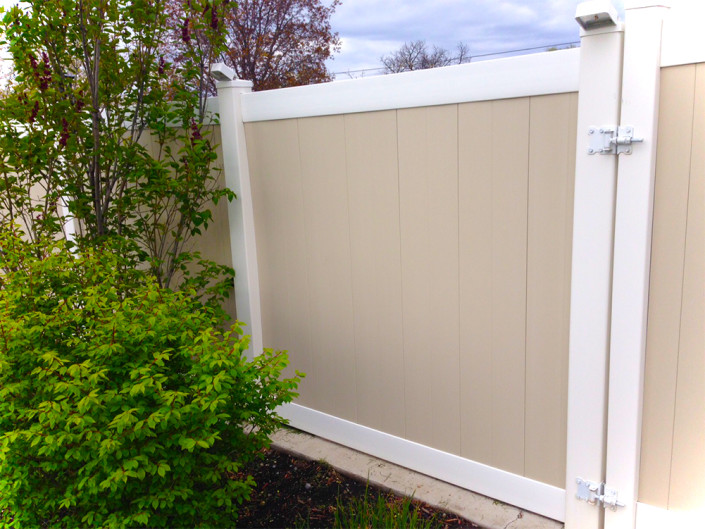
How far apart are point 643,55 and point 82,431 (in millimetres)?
2309

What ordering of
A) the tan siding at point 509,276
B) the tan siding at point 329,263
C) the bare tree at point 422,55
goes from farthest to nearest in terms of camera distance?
the bare tree at point 422,55, the tan siding at point 329,263, the tan siding at point 509,276

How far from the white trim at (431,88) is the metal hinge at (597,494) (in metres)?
1.56

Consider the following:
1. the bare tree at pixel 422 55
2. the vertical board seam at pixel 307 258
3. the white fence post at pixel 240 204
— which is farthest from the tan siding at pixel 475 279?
the bare tree at pixel 422 55

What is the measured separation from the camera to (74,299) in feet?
8.93

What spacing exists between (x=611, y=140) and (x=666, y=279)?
533 millimetres

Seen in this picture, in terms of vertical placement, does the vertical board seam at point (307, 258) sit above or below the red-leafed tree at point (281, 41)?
below

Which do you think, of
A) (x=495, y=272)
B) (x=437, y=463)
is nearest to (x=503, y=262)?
(x=495, y=272)

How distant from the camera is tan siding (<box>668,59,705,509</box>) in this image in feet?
6.55

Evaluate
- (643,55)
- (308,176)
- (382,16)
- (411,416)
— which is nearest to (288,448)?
(411,416)

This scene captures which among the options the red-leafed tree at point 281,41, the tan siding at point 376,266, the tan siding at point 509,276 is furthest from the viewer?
the red-leafed tree at point 281,41

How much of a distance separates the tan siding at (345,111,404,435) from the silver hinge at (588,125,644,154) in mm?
974

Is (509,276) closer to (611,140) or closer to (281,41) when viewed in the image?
(611,140)

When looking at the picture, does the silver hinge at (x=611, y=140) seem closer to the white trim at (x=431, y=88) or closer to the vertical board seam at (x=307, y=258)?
the white trim at (x=431, y=88)

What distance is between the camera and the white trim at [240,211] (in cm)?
357
